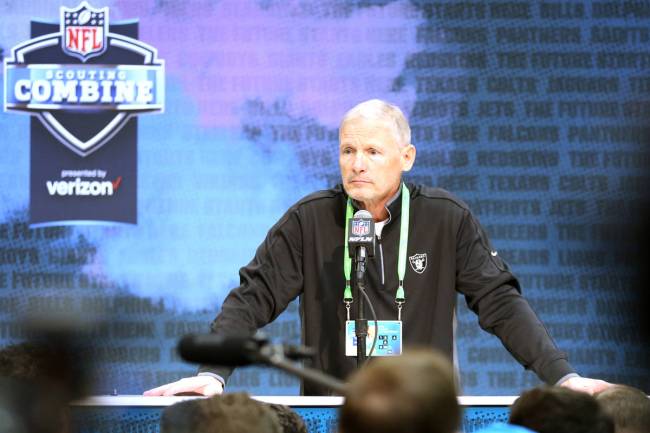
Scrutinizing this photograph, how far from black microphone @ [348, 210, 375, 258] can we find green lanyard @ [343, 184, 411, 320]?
229mm

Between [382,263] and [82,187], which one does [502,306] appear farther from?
[82,187]

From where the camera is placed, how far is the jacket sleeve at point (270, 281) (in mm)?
3629

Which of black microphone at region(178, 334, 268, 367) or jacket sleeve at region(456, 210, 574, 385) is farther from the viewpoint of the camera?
jacket sleeve at region(456, 210, 574, 385)

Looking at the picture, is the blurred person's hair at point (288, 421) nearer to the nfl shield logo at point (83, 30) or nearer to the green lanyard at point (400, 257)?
the green lanyard at point (400, 257)

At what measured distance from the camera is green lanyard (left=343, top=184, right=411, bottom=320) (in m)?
3.67

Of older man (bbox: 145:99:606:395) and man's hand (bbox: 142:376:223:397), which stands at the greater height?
older man (bbox: 145:99:606:395)

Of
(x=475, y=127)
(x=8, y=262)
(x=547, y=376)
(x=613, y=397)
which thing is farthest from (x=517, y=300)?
(x=8, y=262)

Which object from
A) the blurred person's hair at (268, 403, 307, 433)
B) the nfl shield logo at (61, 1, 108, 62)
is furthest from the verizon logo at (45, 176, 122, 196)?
the blurred person's hair at (268, 403, 307, 433)

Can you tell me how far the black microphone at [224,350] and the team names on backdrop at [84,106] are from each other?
13.8ft

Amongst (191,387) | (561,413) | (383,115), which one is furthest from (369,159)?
(561,413)

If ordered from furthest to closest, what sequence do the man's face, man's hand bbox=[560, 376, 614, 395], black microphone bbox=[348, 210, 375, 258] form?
the man's face → black microphone bbox=[348, 210, 375, 258] → man's hand bbox=[560, 376, 614, 395]

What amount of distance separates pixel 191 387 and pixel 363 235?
0.71m

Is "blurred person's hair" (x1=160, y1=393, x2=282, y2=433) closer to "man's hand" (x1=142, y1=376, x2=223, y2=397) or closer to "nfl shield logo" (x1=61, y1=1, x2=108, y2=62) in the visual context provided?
"man's hand" (x1=142, y1=376, x2=223, y2=397)

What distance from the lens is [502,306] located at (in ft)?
12.0
